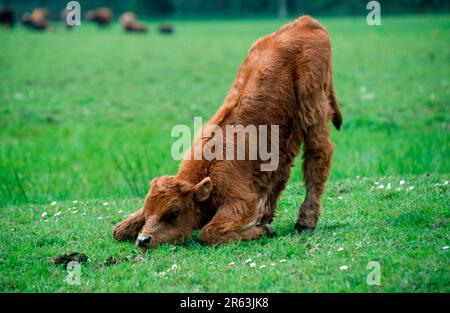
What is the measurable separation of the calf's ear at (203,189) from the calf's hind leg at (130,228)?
740 millimetres

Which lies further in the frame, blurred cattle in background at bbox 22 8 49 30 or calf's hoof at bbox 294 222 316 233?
blurred cattle in background at bbox 22 8 49 30

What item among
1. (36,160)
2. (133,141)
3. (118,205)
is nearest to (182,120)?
(133,141)

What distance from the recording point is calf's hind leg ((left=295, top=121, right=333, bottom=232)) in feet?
24.1

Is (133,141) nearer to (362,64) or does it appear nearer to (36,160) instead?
(36,160)

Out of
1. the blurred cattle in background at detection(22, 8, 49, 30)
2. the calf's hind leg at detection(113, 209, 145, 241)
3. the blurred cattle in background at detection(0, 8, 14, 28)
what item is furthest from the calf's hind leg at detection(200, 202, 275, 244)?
the blurred cattle in background at detection(0, 8, 14, 28)

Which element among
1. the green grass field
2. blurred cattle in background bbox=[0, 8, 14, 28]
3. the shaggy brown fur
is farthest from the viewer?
blurred cattle in background bbox=[0, 8, 14, 28]

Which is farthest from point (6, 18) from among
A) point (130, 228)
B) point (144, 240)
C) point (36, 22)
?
point (144, 240)

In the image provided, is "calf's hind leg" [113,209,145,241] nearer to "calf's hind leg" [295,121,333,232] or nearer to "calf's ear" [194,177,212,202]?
"calf's ear" [194,177,212,202]

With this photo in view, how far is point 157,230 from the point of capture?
698 cm

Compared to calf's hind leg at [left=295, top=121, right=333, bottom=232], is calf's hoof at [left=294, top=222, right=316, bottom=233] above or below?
below

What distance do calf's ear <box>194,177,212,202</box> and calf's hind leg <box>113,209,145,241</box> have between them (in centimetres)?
74

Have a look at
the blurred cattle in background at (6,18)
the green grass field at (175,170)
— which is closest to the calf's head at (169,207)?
the green grass field at (175,170)

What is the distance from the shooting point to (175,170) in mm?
11188

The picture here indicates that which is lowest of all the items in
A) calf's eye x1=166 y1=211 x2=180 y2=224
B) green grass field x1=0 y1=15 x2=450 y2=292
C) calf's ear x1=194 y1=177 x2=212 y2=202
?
green grass field x1=0 y1=15 x2=450 y2=292
